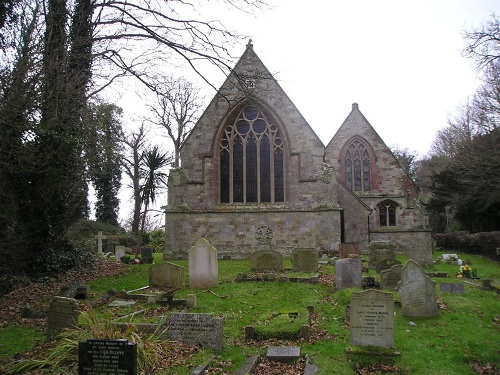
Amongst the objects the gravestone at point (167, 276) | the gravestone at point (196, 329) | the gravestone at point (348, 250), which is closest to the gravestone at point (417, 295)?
the gravestone at point (196, 329)

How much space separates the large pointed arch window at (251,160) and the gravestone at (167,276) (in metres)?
10.7

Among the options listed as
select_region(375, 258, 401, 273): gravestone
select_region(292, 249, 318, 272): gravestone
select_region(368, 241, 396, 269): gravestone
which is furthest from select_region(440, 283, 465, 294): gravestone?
select_region(292, 249, 318, 272): gravestone

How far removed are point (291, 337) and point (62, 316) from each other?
4.19 m

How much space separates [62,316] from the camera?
8453 mm

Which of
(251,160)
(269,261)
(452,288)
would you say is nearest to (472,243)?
(251,160)


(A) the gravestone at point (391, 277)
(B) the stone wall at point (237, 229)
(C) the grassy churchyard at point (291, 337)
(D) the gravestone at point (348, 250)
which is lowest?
(C) the grassy churchyard at point (291, 337)

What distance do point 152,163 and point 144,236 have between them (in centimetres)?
1050

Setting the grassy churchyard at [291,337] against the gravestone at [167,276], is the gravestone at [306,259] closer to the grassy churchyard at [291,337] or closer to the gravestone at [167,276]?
the grassy churchyard at [291,337]

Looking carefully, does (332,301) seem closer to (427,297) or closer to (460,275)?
(427,297)

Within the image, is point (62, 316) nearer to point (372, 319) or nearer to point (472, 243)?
point (372, 319)

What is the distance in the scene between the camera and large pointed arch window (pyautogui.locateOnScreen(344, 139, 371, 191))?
1176 inches

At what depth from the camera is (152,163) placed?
27.0 m

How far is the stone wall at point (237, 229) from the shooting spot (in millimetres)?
23281

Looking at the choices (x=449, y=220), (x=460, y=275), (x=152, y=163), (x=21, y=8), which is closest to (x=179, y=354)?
(x=21, y=8)
